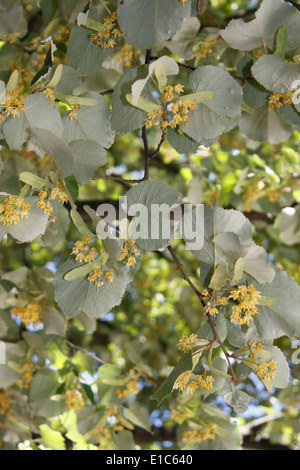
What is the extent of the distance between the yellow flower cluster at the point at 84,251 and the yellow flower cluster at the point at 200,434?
88cm

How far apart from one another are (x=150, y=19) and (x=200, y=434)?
1.18 m

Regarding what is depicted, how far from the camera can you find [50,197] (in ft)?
2.63

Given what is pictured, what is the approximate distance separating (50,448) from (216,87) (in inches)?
48.8

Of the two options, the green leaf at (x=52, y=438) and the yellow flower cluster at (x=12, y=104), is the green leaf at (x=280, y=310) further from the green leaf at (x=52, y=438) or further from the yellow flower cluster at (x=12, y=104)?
the green leaf at (x=52, y=438)

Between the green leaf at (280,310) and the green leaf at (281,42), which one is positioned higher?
the green leaf at (281,42)

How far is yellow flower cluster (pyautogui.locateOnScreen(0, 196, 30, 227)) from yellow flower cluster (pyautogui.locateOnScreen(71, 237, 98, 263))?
0.34ft

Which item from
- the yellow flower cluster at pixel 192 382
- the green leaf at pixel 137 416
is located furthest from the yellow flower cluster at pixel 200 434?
the yellow flower cluster at pixel 192 382

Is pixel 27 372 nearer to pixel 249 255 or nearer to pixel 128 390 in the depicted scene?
pixel 128 390

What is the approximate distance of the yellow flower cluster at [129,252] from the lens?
796 millimetres

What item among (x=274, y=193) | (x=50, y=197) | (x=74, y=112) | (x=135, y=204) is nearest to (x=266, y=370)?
(x=135, y=204)

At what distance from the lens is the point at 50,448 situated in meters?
1.52
